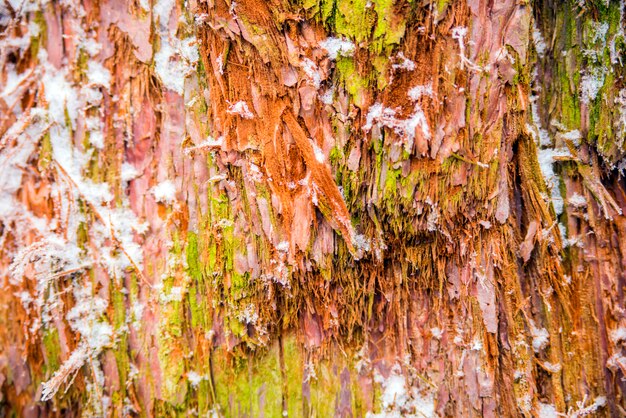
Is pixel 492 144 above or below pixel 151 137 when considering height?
below

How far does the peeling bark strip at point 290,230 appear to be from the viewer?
2.58ft

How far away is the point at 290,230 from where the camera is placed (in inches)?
31.5

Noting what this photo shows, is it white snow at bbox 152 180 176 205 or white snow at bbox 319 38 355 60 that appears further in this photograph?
white snow at bbox 152 180 176 205

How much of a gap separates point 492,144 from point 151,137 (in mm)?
802

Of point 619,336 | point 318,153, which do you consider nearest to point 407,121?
point 318,153

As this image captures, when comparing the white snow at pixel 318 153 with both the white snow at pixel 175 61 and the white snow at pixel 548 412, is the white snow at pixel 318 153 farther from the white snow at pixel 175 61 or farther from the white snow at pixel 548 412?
the white snow at pixel 548 412

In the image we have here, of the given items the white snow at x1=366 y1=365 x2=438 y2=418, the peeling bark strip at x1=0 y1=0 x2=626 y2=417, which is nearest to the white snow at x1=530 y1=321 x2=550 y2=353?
the peeling bark strip at x1=0 y1=0 x2=626 y2=417

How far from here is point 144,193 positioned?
904 mm

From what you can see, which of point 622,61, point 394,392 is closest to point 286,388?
point 394,392

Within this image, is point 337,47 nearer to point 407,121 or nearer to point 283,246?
point 407,121

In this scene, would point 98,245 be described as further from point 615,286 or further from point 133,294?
point 615,286

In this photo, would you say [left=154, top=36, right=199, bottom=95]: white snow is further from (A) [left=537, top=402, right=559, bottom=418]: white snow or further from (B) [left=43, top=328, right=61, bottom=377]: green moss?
(A) [left=537, top=402, right=559, bottom=418]: white snow

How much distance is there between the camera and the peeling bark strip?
0.79m

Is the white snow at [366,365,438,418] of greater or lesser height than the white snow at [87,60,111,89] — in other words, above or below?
below
